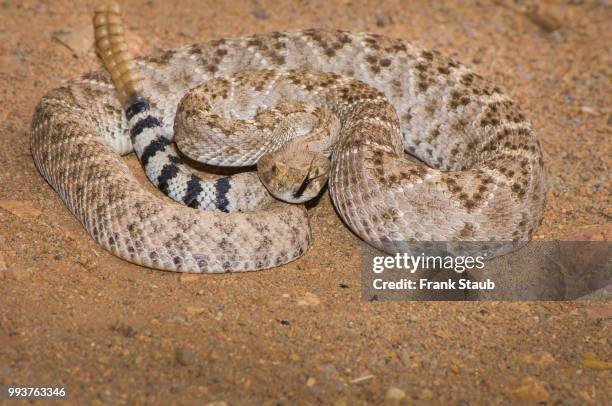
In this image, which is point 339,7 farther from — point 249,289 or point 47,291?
point 47,291

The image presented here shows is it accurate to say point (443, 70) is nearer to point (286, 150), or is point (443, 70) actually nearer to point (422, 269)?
point (286, 150)

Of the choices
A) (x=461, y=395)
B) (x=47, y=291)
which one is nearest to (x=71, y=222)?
(x=47, y=291)

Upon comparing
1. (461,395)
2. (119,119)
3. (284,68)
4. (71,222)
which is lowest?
(461,395)

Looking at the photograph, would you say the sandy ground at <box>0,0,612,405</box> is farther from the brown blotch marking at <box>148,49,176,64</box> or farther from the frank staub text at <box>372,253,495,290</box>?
the brown blotch marking at <box>148,49,176,64</box>

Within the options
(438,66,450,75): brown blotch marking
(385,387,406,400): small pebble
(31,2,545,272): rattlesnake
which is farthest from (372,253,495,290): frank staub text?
(438,66,450,75): brown blotch marking

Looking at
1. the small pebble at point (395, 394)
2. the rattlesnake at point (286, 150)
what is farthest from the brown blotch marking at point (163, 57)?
the small pebble at point (395, 394)

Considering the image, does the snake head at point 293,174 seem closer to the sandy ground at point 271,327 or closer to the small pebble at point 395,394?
the sandy ground at point 271,327
